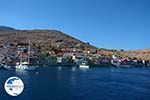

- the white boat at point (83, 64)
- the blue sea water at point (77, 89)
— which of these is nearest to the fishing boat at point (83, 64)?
the white boat at point (83, 64)

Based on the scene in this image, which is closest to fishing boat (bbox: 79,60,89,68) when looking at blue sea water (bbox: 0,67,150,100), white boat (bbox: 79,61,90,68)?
white boat (bbox: 79,61,90,68)

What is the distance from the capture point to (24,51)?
161 meters

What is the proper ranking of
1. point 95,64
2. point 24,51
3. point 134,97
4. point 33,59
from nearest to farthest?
point 134,97
point 33,59
point 24,51
point 95,64

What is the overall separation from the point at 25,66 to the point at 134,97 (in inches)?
2598

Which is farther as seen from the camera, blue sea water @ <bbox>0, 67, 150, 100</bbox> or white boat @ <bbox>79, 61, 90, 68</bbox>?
white boat @ <bbox>79, 61, 90, 68</bbox>

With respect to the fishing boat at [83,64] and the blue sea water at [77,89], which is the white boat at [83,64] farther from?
the blue sea water at [77,89]

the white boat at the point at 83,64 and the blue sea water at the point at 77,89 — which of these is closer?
the blue sea water at the point at 77,89

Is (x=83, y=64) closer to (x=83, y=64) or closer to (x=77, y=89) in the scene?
(x=83, y=64)

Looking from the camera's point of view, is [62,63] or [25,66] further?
[62,63]

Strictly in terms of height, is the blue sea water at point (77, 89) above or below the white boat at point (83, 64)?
below

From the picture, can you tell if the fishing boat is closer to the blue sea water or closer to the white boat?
the white boat

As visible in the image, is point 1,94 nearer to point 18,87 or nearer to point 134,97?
point 134,97

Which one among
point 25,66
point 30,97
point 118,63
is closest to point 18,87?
point 30,97

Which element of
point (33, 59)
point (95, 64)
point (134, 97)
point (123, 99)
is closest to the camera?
point (123, 99)
